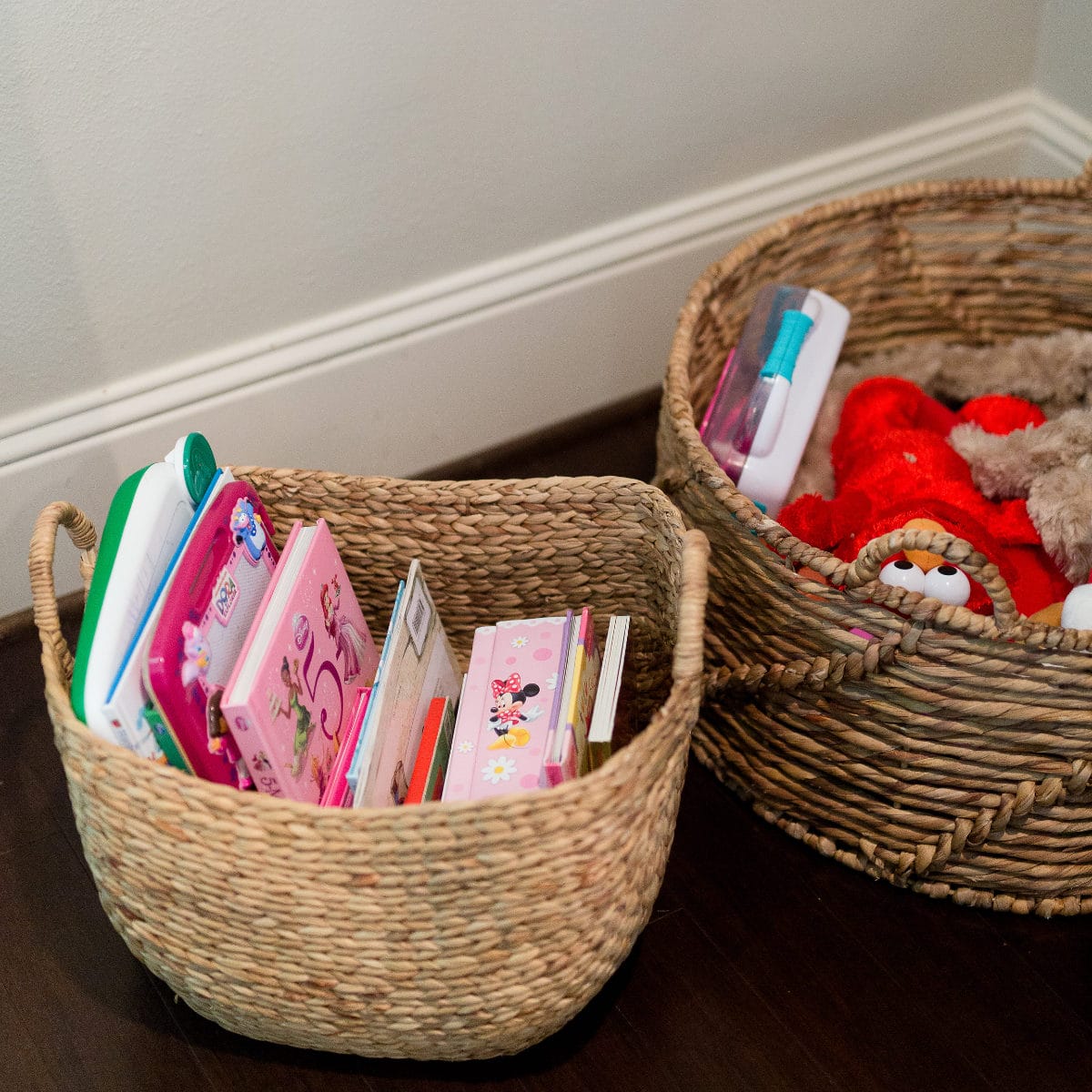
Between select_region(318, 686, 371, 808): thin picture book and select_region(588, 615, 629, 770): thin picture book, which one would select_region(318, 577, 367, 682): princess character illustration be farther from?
select_region(588, 615, 629, 770): thin picture book

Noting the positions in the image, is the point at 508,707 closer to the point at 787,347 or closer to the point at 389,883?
the point at 389,883

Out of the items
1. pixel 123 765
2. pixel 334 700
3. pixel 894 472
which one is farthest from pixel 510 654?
pixel 894 472

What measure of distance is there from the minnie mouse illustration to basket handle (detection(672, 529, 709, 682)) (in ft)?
0.46

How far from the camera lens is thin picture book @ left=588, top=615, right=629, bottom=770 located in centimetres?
88

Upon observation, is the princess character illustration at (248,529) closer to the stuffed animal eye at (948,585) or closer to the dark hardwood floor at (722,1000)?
the dark hardwood floor at (722,1000)

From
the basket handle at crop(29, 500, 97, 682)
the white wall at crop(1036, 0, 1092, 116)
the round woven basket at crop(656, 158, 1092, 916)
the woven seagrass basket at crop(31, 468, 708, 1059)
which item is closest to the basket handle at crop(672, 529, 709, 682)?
the woven seagrass basket at crop(31, 468, 708, 1059)

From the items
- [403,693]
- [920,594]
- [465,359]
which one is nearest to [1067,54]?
[465,359]

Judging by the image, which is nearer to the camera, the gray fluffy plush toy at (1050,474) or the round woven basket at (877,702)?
the round woven basket at (877,702)

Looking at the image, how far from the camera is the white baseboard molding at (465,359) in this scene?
1230mm

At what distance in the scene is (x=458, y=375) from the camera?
4.56 ft

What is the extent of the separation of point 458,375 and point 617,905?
704 mm

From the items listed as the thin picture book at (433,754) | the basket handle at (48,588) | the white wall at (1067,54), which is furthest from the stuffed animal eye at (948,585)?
the white wall at (1067,54)

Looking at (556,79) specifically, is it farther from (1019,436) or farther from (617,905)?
(617,905)

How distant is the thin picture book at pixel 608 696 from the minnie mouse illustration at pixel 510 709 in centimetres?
5
